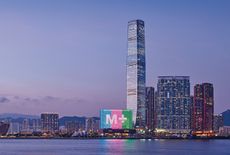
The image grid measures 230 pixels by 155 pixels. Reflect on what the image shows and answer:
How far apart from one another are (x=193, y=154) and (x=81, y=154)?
25.7 m

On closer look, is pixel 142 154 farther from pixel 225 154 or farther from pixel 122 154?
pixel 225 154

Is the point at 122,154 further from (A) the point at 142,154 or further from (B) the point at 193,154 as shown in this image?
(B) the point at 193,154

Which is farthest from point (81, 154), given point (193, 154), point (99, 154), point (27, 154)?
point (193, 154)

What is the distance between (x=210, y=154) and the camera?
126 metres

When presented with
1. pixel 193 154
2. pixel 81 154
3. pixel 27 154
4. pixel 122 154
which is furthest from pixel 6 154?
pixel 193 154

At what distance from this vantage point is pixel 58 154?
122125 millimetres

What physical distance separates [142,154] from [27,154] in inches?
1013

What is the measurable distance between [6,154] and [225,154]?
4939 centimetres

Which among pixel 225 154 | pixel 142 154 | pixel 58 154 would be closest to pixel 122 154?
pixel 142 154

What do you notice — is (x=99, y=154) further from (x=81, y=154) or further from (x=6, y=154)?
(x=6, y=154)

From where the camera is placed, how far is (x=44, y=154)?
11981 cm

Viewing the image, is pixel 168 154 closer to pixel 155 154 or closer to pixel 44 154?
pixel 155 154

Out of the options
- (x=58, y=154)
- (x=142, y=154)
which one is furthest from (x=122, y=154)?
(x=58, y=154)

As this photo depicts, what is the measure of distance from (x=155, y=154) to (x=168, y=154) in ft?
10.3
